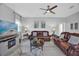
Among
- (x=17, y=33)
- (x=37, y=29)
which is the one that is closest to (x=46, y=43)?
(x=37, y=29)

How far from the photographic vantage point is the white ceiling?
2143mm

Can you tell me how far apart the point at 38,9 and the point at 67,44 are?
0.92 meters

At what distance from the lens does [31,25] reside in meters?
2.32

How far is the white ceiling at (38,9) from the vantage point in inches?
84.4

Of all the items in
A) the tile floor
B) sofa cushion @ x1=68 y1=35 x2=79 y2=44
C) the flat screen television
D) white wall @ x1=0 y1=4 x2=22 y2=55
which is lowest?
the tile floor

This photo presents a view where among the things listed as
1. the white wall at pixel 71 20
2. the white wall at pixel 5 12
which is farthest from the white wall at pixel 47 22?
the white wall at pixel 5 12

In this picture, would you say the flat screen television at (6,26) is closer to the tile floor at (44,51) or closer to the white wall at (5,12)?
the white wall at (5,12)

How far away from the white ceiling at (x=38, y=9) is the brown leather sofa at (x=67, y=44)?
1.39ft

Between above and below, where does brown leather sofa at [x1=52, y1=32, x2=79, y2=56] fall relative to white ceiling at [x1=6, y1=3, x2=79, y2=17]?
below

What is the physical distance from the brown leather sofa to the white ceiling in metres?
0.42

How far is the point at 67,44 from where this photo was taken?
227 cm

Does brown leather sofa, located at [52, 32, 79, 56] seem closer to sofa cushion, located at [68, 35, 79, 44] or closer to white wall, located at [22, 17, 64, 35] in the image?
sofa cushion, located at [68, 35, 79, 44]

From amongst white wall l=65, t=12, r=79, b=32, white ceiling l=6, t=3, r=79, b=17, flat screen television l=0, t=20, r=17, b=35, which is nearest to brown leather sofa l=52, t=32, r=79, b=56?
white wall l=65, t=12, r=79, b=32

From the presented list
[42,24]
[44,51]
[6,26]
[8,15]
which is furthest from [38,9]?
[44,51]
